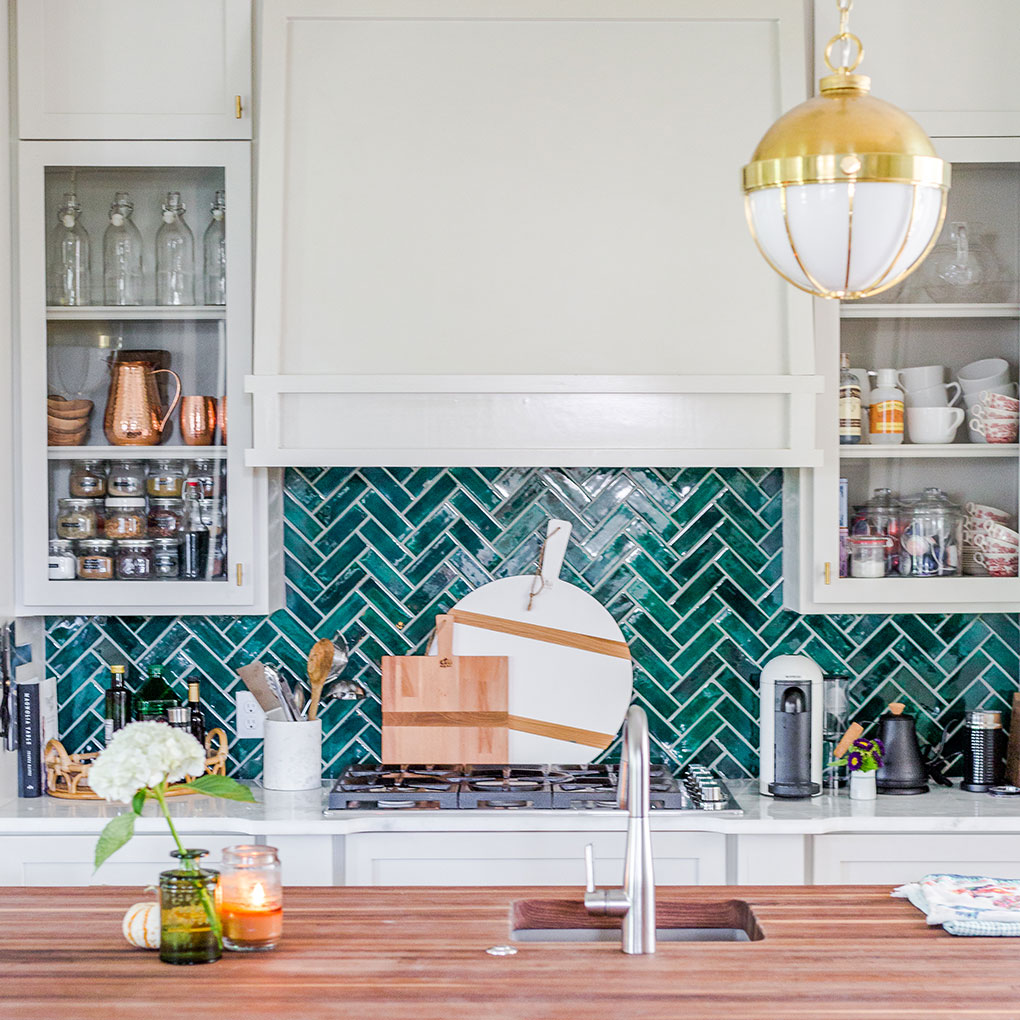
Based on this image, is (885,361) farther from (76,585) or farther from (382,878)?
(76,585)

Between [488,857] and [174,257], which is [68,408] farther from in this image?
[488,857]

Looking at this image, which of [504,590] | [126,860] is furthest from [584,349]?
[126,860]

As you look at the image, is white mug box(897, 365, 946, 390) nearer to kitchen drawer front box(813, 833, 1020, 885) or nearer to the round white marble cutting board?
the round white marble cutting board

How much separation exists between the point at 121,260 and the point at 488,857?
165cm

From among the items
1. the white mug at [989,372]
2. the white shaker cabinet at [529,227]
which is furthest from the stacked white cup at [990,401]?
the white shaker cabinet at [529,227]

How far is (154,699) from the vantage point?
10.5 feet

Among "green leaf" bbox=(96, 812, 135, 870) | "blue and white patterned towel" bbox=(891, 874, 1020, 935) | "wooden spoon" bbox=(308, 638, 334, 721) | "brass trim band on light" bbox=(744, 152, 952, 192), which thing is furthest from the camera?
"wooden spoon" bbox=(308, 638, 334, 721)

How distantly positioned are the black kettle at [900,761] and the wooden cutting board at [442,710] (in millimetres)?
927

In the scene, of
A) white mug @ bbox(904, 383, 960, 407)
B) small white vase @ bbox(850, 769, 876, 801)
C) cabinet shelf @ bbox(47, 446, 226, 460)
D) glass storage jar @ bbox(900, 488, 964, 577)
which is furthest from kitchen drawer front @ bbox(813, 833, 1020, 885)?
cabinet shelf @ bbox(47, 446, 226, 460)

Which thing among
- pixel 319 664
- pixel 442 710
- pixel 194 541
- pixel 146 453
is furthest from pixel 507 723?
pixel 146 453

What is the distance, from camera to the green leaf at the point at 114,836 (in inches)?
64.5

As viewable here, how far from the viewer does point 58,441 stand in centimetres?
302

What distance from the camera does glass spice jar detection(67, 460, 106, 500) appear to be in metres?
3.04

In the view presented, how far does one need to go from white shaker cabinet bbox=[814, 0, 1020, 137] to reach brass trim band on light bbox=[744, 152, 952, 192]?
1575 mm
